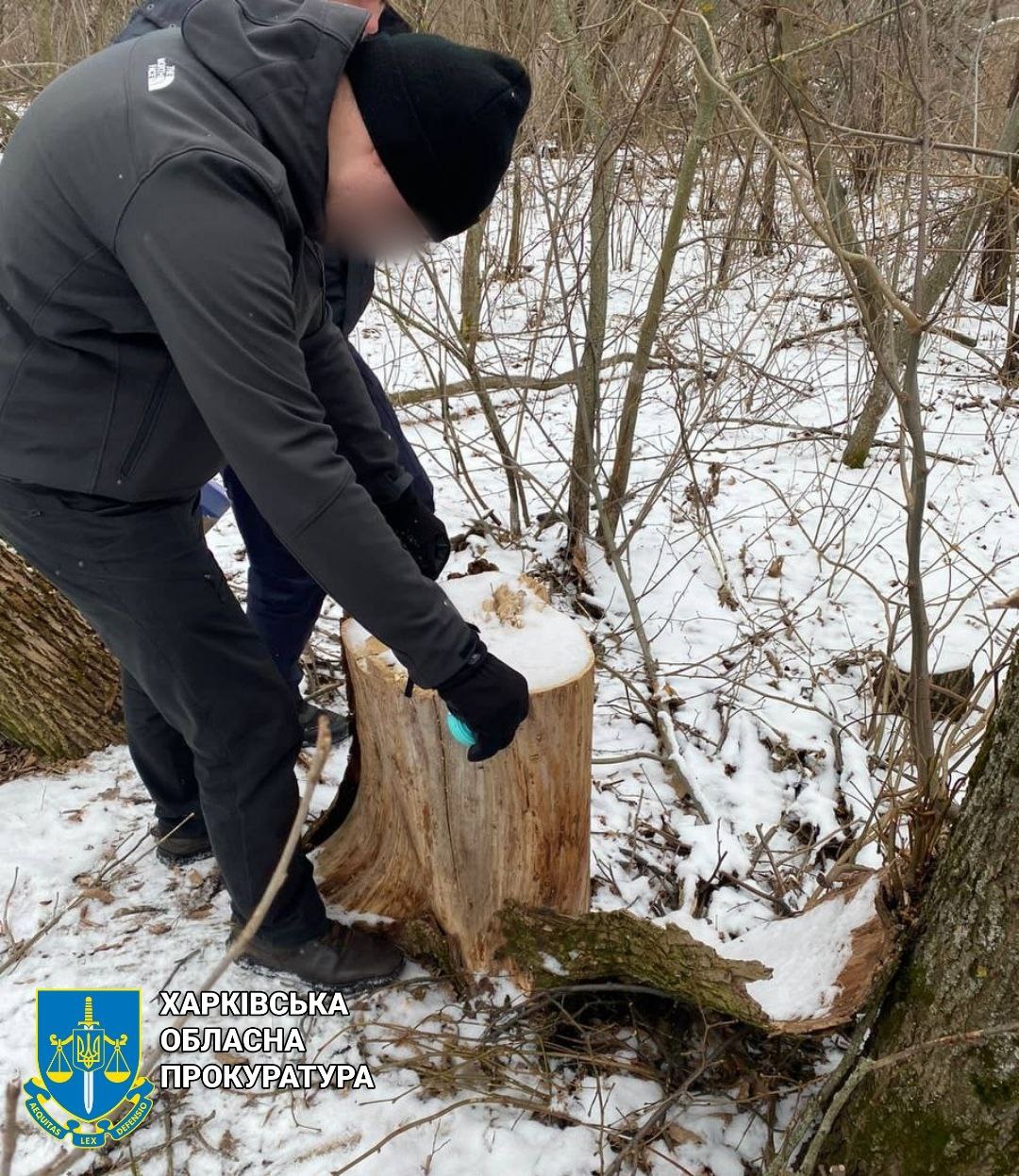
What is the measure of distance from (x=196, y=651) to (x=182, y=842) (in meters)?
0.88

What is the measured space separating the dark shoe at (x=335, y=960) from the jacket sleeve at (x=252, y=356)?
36.7 inches

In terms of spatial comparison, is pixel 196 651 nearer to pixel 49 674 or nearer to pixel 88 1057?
pixel 88 1057

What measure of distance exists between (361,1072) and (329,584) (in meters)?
1.09

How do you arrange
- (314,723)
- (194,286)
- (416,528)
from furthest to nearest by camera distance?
(314,723), (416,528), (194,286)

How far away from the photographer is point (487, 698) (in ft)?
4.73

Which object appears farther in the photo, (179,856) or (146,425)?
(179,856)

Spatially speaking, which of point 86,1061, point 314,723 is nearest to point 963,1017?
point 86,1061

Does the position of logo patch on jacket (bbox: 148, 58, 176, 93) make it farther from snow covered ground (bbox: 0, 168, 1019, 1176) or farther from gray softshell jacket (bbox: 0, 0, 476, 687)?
snow covered ground (bbox: 0, 168, 1019, 1176)

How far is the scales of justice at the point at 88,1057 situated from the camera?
1686 mm

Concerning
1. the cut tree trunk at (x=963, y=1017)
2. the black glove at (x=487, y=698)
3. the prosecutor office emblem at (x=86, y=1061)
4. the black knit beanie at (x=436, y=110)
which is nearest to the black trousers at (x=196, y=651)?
the prosecutor office emblem at (x=86, y=1061)

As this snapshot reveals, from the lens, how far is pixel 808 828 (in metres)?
Result: 2.49

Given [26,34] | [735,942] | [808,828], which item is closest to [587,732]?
[735,942]

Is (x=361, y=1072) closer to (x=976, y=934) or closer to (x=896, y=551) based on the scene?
(x=976, y=934)

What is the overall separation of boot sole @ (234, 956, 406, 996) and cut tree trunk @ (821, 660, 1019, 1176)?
1007 mm
